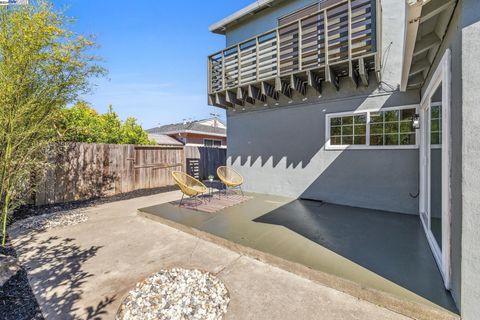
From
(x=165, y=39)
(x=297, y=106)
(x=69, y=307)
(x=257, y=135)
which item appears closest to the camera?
(x=69, y=307)

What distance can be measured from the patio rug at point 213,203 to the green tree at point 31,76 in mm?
2973

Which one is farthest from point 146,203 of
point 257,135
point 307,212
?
point 307,212

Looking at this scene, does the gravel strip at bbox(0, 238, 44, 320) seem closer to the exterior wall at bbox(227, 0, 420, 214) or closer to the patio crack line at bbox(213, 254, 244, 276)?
the patio crack line at bbox(213, 254, 244, 276)

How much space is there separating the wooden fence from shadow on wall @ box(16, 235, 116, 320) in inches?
96.3

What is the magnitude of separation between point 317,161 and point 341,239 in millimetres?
2696

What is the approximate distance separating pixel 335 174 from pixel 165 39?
26.1 ft

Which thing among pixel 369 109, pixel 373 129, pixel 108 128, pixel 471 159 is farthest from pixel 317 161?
pixel 108 128

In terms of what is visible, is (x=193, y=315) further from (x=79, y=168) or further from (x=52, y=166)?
(x=79, y=168)

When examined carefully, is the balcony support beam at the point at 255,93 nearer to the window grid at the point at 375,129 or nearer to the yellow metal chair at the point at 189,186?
the window grid at the point at 375,129

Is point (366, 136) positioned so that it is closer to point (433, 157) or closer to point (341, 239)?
point (433, 157)

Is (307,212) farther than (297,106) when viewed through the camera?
No

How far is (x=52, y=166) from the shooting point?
5555 millimetres

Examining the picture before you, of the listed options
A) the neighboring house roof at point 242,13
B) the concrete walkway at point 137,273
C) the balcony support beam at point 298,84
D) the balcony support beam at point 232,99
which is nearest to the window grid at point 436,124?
the balcony support beam at point 298,84

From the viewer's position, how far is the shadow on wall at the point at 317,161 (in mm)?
4637
